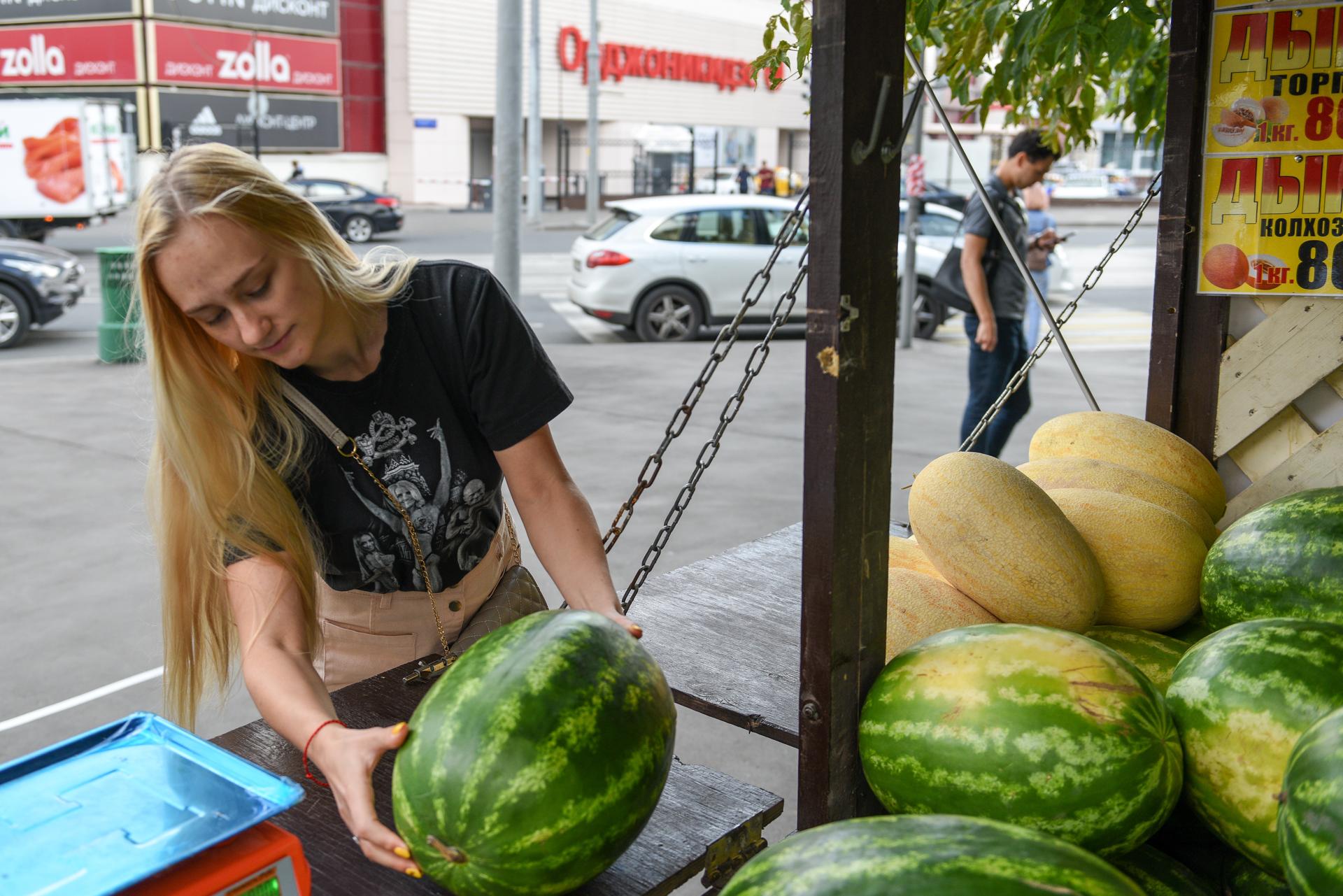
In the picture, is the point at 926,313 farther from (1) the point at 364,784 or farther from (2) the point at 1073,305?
(1) the point at 364,784

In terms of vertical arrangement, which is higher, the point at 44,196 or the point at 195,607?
the point at 44,196

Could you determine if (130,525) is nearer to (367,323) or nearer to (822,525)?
(367,323)

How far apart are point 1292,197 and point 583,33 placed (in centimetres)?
3976

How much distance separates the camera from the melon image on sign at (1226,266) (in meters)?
2.80

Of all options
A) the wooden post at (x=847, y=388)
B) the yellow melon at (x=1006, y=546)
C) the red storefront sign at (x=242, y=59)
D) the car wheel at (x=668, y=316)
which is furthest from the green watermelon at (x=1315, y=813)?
the red storefront sign at (x=242, y=59)

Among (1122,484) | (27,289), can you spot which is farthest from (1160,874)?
(27,289)

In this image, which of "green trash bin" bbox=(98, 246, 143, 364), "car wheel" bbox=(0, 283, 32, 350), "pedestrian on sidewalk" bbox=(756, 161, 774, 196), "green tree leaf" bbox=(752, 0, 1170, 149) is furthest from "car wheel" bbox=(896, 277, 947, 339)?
"pedestrian on sidewalk" bbox=(756, 161, 774, 196)

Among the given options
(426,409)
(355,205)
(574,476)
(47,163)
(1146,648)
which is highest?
(47,163)

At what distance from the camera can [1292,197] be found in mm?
2682

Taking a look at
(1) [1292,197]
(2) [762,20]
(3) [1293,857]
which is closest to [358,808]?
(3) [1293,857]

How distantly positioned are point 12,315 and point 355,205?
1414 cm

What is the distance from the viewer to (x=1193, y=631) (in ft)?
6.95

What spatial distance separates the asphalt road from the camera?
4516 mm

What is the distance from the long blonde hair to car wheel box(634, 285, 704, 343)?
11.1 metres
